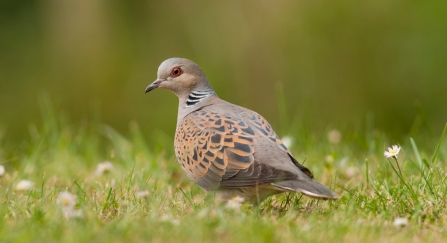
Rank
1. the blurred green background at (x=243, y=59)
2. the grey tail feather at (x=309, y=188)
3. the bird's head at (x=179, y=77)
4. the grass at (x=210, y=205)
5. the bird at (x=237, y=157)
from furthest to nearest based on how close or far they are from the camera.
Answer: the blurred green background at (x=243, y=59)
the bird's head at (x=179, y=77)
the bird at (x=237, y=157)
the grey tail feather at (x=309, y=188)
the grass at (x=210, y=205)

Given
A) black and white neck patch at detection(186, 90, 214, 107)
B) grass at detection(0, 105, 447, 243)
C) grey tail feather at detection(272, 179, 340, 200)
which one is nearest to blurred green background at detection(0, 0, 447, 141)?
grass at detection(0, 105, 447, 243)

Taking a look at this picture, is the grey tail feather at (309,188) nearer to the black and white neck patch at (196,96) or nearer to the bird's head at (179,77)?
the black and white neck patch at (196,96)

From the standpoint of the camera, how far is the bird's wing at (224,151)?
4.39m

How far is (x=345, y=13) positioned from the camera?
11.3 metres

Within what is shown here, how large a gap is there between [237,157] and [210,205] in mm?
368

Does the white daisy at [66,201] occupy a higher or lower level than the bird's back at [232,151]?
lower

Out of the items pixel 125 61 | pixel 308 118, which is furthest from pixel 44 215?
pixel 125 61

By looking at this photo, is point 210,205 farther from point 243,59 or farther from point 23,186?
point 243,59

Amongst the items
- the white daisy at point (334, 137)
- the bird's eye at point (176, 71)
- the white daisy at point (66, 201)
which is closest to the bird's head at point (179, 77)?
the bird's eye at point (176, 71)

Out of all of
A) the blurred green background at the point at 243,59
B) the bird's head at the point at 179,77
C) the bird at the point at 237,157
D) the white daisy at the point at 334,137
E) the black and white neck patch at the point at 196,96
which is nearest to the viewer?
the bird at the point at 237,157

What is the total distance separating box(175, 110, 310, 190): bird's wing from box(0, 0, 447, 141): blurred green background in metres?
4.18

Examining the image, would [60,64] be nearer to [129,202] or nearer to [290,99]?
[290,99]

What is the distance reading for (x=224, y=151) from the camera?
15.2 feet

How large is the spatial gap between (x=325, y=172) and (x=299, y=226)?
79.0 inches
